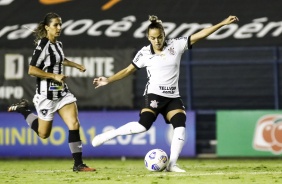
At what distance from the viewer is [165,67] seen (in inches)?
452

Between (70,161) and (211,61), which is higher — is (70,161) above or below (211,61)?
below

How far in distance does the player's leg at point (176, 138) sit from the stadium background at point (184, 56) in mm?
5748

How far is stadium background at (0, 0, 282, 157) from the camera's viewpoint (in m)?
17.8

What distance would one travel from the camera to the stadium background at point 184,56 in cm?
1775

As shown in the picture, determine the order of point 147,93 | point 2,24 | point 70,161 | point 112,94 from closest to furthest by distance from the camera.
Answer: point 147,93
point 70,161
point 112,94
point 2,24

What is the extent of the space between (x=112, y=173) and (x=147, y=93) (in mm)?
1206

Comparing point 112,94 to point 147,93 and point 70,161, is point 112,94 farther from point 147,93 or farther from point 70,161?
point 147,93

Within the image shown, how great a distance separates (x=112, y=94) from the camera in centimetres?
1773

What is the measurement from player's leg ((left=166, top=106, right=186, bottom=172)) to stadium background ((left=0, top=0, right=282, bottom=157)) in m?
5.75

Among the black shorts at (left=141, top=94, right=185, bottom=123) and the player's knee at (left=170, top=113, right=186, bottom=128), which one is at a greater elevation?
the black shorts at (left=141, top=94, right=185, bottom=123)

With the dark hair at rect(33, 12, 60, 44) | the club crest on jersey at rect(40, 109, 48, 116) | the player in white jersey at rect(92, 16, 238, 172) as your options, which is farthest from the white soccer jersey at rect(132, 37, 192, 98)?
the club crest on jersey at rect(40, 109, 48, 116)

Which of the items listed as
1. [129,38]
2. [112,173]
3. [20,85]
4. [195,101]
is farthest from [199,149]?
[112,173]

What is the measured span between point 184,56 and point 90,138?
10.5 feet

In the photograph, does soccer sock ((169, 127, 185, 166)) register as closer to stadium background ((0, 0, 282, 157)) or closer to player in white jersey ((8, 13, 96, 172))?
player in white jersey ((8, 13, 96, 172))
